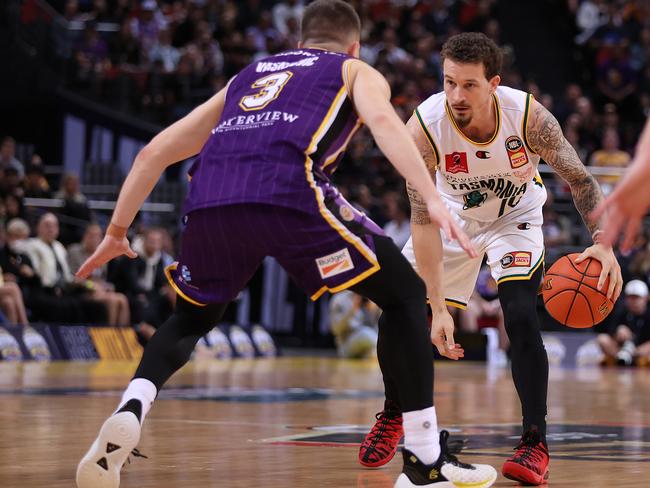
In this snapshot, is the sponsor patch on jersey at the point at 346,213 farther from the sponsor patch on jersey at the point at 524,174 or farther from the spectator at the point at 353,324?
the spectator at the point at 353,324

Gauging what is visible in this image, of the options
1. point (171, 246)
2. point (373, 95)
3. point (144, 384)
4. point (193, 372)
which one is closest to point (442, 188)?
point (373, 95)

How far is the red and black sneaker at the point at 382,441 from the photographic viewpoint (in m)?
5.58

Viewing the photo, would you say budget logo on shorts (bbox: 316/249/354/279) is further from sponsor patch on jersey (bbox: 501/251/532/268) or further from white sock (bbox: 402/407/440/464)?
sponsor patch on jersey (bbox: 501/251/532/268)

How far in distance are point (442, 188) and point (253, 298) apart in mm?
13185

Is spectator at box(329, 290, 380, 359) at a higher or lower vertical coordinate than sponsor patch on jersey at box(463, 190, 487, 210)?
lower

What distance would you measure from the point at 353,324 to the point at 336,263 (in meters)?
13.7

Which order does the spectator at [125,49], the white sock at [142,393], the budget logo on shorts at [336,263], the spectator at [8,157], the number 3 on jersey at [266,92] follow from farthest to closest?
the spectator at [125,49]
the spectator at [8,157]
the number 3 on jersey at [266,92]
the white sock at [142,393]
the budget logo on shorts at [336,263]

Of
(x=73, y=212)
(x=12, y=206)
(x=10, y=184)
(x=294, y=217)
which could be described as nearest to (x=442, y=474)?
(x=294, y=217)

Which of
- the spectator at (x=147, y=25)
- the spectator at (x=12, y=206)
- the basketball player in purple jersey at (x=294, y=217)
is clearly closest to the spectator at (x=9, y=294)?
the spectator at (x=12, y=206)

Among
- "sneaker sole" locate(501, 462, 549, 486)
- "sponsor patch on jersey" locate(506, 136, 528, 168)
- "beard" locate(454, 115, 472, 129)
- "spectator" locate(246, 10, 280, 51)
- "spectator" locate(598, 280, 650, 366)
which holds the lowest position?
"spectator" locate(598, 280, 650, 366)

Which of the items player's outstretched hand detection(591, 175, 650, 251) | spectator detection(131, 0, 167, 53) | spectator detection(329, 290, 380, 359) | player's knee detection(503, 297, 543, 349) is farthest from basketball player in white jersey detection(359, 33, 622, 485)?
spectator detection(131, 0, 167, 53)

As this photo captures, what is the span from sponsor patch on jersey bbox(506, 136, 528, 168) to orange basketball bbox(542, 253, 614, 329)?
0.53 meters

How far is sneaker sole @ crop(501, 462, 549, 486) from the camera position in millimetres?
4996

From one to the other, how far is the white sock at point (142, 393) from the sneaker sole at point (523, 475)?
61.1 inches
